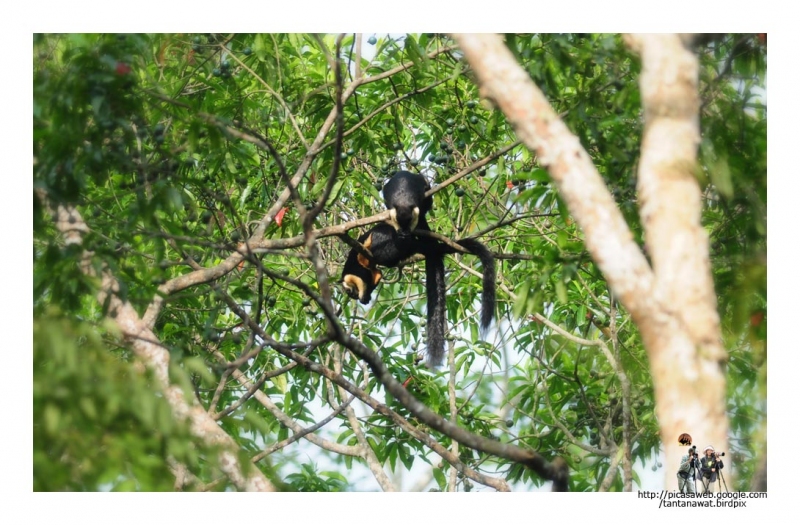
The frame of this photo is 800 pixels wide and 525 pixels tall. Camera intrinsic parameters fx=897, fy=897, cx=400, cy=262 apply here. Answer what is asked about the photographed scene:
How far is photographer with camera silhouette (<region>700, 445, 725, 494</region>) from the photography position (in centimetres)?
234

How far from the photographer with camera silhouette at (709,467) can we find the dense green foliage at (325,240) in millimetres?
112

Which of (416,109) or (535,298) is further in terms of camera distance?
(416,109)

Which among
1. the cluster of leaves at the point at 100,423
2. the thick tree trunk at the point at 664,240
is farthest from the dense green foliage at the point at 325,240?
the thick tree trunk at the point at 664,240

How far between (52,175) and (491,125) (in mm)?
1855

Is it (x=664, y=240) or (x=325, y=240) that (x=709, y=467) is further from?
(x=325, y=240)

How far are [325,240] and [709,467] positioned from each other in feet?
8.68

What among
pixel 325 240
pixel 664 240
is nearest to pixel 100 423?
pixel 664 240

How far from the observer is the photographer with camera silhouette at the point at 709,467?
2.34 meters

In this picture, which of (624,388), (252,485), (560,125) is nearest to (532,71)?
(560,125)

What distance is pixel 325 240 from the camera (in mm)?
4664

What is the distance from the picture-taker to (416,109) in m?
4.20

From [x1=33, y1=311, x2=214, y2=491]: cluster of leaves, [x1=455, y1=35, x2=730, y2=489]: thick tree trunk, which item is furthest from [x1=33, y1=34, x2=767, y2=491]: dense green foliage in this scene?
[x1=455, y1=35, x2=730, y2=489]: thick tree trunk

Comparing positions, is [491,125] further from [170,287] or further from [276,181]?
[170,287]

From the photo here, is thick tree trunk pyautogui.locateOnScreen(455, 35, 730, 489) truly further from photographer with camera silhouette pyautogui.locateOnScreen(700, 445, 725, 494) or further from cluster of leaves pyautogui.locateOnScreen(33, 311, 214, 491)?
cluster of leaves pyautogui.locateOnScreen(33, 311, 214, 491)
